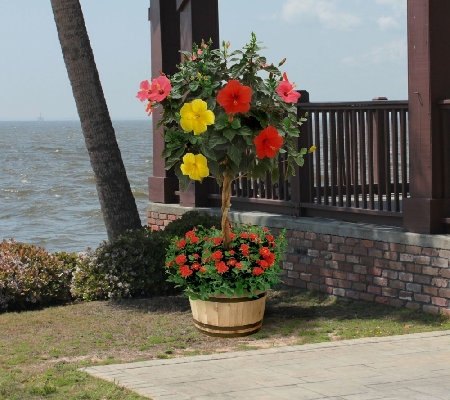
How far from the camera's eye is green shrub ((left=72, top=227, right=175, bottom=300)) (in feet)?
35.3

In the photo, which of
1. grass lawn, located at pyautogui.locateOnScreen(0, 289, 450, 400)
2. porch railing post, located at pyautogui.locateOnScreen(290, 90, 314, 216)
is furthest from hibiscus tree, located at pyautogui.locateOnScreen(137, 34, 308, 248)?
porch railing post, located at pyautogui.locateOnScreen(290, 90, 314, 216)

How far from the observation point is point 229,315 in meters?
8.83

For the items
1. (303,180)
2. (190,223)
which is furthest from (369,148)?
(190,223)

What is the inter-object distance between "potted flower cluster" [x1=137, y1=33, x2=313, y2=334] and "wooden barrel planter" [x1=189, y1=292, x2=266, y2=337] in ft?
0.29

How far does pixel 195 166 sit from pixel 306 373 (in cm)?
237

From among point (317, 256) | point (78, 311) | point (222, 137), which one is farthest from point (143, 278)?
point (222, 137)

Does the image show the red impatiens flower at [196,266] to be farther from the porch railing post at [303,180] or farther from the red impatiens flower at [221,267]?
the porch railing post at [303,180]

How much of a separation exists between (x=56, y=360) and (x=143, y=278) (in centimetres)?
275

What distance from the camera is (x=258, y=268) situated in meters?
8.79

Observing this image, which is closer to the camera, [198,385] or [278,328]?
[198,385]

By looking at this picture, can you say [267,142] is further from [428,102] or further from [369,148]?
[369,148]

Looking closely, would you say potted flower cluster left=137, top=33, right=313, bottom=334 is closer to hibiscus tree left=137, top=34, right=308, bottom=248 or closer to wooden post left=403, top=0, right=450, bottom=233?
hibiscus tree left=137, top=34, right=308, bottom=248

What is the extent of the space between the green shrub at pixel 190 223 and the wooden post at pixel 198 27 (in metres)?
1.40

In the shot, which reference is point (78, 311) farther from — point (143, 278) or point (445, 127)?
point (445, 127)
